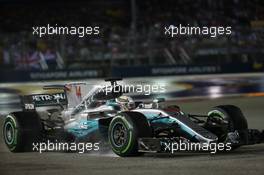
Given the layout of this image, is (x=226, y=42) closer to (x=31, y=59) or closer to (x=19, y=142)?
(x=31, y=59)

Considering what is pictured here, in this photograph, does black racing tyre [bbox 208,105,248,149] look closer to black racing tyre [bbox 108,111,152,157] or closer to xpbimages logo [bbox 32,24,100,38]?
black racing tyre [bbox 108,111,152,157]

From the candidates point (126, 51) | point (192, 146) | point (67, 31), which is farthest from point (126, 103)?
point (126, 51)

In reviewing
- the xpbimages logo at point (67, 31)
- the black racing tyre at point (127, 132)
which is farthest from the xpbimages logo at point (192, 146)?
the xpbimages logo at point (67, 31)

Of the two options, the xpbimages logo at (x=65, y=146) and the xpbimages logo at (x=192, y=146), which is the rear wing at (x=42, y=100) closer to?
the xpbimages logo at (x=65, y=146)

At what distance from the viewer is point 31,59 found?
70.8 ft

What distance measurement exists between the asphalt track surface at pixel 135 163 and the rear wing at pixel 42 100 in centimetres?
70

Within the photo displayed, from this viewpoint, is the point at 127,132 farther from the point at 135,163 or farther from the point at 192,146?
the point at 192,146

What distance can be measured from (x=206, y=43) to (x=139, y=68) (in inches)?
97.1

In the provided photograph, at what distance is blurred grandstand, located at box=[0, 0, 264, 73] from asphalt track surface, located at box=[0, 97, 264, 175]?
11.6 metres

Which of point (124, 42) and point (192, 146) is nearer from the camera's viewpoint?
point (192, 146)

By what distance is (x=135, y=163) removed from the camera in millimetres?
8547

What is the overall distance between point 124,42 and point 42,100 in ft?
42.1

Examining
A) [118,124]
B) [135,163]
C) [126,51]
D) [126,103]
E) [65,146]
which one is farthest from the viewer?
[126,51]

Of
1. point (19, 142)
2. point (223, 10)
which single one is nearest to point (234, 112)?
point (19, 142)
